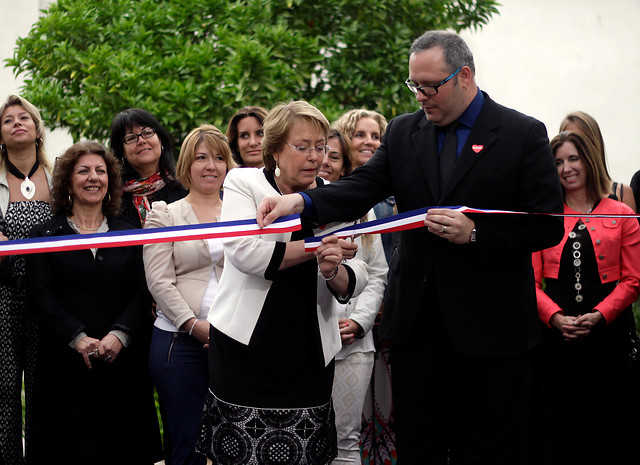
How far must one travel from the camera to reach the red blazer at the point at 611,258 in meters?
4.88

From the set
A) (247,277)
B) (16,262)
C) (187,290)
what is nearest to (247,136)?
(187,290)

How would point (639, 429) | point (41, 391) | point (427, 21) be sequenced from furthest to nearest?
point (427, 21) → point (639, 429) → point (41, 391)

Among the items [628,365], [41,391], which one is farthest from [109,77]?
[628,365]

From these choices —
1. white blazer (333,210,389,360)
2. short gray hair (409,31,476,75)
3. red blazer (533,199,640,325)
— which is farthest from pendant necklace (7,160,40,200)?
red blazer (533,199,640,325)

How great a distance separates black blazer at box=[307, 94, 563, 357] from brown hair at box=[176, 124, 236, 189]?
1455 mm

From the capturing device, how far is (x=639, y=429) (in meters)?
5.04

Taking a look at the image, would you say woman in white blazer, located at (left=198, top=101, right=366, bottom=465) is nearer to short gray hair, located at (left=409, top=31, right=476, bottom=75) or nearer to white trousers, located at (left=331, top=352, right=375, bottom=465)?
short gray hair, located at (left=409, top=31, right=476, bottom=75)

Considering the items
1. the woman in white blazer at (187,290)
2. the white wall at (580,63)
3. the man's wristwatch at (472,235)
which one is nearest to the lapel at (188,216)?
the woman in white blazer at (187,290)

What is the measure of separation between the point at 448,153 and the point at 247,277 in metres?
1.06

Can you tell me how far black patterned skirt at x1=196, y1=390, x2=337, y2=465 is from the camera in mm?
3689

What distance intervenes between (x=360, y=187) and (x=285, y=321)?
2.33 feet

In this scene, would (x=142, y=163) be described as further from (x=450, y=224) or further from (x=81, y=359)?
(x=450, y=224)

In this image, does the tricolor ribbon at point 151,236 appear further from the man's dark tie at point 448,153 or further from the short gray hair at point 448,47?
the short gray hair at point 448,47

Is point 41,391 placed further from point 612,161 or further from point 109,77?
point 612,161
